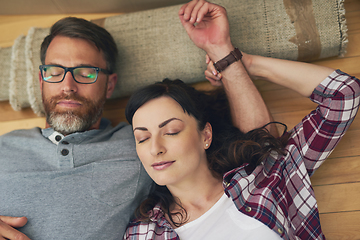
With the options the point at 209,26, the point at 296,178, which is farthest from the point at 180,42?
the point at 296,178

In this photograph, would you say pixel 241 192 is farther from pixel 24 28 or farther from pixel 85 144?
pixel 24 28

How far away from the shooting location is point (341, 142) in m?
1.79

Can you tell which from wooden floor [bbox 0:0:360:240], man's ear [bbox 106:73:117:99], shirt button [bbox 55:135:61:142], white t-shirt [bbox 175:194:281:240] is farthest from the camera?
man's ear [bbox 106:73:117:99]

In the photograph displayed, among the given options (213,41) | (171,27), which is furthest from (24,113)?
(213,41)

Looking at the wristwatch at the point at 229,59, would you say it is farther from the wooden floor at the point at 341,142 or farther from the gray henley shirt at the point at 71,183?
the gray henley shirt at the point at 71,183

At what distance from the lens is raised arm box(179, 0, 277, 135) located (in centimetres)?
165

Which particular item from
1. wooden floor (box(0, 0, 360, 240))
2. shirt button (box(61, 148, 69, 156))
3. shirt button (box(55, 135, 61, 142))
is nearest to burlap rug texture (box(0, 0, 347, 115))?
wooden floor (box(0, 0, 360, 240))

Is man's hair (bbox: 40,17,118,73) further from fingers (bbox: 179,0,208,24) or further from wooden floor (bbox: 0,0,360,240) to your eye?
fingers (bbox: 179,0,208,24)

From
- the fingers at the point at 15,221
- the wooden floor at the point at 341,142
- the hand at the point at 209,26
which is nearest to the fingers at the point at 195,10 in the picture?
the hand at the point at 209,26

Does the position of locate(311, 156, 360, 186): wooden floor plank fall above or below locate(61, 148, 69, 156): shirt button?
below

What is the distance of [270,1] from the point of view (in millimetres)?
1895

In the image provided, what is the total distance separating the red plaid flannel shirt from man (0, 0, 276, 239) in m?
0.26

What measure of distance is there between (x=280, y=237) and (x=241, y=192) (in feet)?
0.96

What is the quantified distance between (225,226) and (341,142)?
3.36 ft
